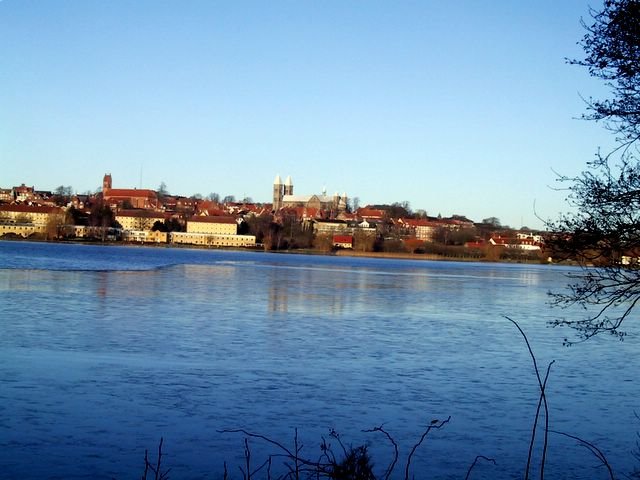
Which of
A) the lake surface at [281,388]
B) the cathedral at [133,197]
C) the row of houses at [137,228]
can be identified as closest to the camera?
the lake surface at [281,388]

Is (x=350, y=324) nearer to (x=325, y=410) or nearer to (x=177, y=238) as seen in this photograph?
(x=325, y=410)

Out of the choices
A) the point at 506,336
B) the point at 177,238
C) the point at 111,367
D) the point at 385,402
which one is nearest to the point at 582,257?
the point at 385,402

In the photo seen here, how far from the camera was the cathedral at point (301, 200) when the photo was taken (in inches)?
6575

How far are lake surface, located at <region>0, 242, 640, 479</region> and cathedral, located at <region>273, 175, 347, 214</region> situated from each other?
147396mm

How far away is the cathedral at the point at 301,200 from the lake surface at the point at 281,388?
484ft

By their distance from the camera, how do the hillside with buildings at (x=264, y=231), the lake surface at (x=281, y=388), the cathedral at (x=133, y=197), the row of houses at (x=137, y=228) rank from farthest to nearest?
the cathedral at (x=133, y=197)
the row of houses at (x=137, y=228)
the hillside with buildings at (x=264, y=231)
the lake surface at (x=281, y=388)

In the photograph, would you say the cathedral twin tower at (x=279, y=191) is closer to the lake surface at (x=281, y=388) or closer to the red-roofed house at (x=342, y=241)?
the red-roofed house at (x=342, y=241)

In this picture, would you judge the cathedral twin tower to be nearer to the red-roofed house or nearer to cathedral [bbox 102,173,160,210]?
cathedral [bbox 102,173,160,210]

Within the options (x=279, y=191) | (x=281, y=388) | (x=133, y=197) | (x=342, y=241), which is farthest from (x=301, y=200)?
(x=281, y=388)

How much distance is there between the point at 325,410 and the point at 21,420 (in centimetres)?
316

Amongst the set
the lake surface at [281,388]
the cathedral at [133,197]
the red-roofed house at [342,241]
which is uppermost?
the cathedral at [133,197]

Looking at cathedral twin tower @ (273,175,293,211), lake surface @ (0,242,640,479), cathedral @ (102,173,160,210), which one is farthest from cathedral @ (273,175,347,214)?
lake surface @ (0,242,640,479)

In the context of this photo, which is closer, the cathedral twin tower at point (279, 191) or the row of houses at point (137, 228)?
the row of houses at point (137, 228)

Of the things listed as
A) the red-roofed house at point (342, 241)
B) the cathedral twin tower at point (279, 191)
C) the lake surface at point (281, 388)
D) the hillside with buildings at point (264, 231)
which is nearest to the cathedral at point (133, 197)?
the hillside with buildings at point (264, 231)
